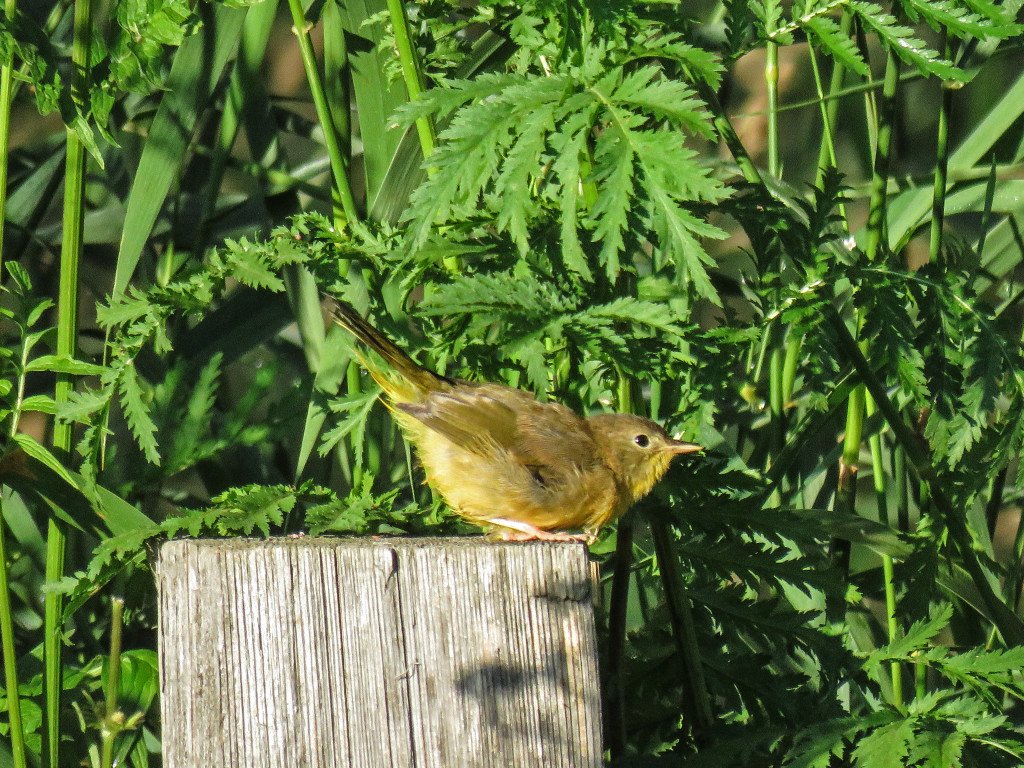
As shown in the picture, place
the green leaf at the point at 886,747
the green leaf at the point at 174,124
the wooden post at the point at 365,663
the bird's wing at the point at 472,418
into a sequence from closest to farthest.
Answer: the wooden post at the point at 365,663
the green leaf at the point at 886,747
the bird's wing at the point at 472,418
the green leaf at the point at 174,124

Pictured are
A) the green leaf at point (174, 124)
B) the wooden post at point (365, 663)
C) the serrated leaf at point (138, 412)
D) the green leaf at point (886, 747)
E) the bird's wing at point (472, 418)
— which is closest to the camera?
the wooden post at point (365, 663)

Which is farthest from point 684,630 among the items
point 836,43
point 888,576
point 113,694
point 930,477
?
point 113,694

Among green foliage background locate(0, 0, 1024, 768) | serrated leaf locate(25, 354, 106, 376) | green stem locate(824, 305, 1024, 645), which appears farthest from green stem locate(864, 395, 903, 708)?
serrated leaf locate(25, 354, 106, 376)

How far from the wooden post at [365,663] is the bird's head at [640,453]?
3.49 ft

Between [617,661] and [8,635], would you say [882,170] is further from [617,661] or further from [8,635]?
[8,635]

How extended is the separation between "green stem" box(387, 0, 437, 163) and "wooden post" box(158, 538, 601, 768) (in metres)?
1.20

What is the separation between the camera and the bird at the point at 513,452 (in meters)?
2.68

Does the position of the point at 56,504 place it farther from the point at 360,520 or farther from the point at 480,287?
the point at 480,287

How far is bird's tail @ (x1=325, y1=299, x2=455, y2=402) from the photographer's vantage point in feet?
8.68

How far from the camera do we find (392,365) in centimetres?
272

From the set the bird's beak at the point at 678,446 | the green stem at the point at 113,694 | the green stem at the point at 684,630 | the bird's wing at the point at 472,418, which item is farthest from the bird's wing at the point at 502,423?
the green stem at the point at 113,694

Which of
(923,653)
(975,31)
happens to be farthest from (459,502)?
(975,31)

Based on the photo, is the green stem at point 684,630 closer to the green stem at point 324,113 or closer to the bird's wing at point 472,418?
the bird's wing at point 472,418

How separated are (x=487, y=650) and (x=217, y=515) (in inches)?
37.6
